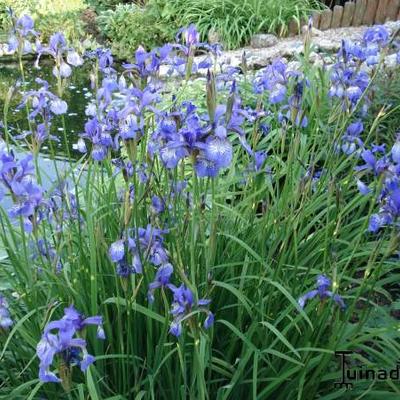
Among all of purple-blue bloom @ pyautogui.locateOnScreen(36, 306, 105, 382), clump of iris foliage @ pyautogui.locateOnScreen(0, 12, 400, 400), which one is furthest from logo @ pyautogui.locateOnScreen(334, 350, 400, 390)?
purple-blue bloom @ pyautogui.locateOnScreen(36, 306, 105, 382)

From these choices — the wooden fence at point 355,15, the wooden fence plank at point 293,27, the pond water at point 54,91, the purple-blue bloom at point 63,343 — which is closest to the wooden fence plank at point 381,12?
the wooden fence at point 355,15

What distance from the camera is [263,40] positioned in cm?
791

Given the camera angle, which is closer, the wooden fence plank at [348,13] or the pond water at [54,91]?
the pond water at [54,91]

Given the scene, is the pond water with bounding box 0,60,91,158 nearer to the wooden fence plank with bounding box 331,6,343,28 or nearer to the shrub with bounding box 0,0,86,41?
the shrub with bounding box 0,0,86,41

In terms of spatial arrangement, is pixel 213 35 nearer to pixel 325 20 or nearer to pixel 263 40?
pixel 263 40

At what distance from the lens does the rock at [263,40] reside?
26.0 ft

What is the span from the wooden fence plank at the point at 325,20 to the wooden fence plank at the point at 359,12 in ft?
1.27

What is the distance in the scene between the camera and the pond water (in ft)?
18.8

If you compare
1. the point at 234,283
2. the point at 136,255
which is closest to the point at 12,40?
the point at 136,255

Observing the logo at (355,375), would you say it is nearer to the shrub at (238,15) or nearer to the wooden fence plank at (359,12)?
the shrub at (238,15)

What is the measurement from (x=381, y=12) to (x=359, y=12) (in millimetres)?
324

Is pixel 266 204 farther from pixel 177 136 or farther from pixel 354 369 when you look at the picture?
pixel 177 136

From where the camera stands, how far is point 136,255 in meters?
1.62

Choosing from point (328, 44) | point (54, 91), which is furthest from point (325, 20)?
point (54, 91)
